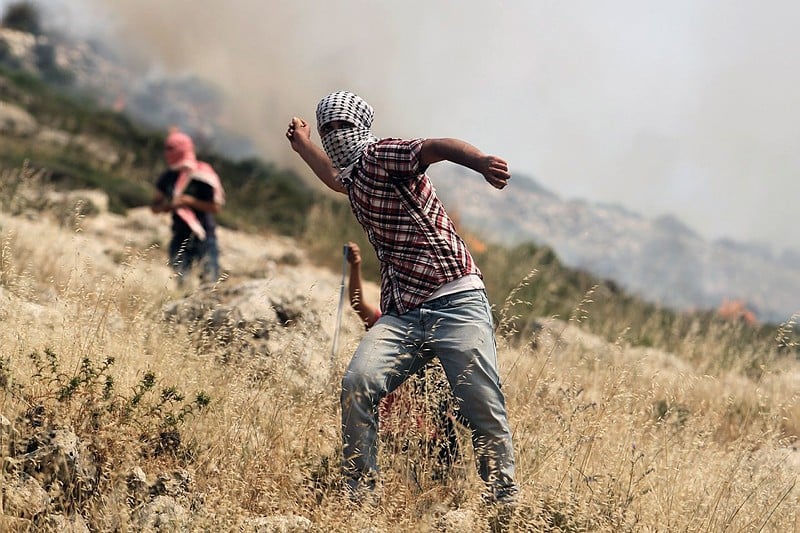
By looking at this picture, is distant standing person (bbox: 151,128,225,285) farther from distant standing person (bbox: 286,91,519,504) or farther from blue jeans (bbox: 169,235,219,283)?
distant standing person (bbox: 286,91,519,504)

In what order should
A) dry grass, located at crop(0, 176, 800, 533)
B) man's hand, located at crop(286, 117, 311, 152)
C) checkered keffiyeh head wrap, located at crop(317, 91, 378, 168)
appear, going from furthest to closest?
1. man's hand, located at crop(286, 117, 311, 152)
2. checkered keffiyeh head wrap, located at crop(317, 91, 378, 168)
3. dry grass, located at crop(0, 176, 800, 533)

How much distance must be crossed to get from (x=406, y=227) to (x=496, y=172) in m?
0.51

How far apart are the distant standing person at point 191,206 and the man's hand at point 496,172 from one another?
5.25 meters

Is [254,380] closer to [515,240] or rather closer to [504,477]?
[504,477]

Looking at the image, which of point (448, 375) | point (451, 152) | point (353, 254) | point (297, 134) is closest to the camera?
point (451, 152)

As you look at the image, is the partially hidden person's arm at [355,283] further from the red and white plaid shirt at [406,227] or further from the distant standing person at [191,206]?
the distant standing person at [191,206]

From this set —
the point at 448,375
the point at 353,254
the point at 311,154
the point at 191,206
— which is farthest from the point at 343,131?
the point at 191,206

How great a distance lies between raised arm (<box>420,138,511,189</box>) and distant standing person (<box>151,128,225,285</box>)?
500cm

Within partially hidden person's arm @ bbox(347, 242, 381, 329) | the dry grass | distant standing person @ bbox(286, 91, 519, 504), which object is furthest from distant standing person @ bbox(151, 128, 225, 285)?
distant standing person @ bbox(286, 91, 519, 504)

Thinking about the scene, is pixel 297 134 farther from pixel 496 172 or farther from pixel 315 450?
pixel 315 450

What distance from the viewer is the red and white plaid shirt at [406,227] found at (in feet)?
10.8

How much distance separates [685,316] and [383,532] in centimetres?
890

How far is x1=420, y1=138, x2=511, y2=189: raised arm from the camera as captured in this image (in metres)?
2.96

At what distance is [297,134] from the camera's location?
380cm
